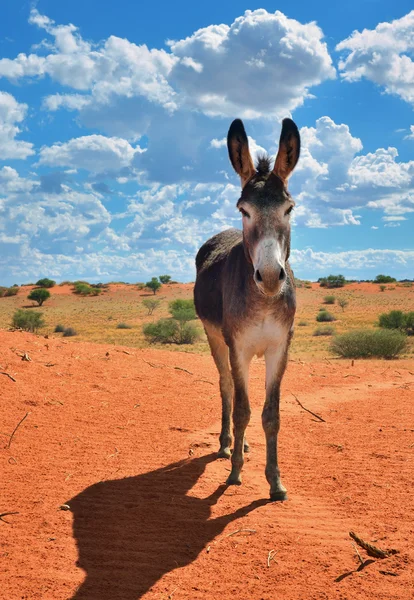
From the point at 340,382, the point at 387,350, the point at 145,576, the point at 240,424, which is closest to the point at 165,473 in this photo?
the point at 240,424

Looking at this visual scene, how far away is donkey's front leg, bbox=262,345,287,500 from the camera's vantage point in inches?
224

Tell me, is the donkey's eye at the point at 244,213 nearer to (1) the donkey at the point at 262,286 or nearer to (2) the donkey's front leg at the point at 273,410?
(1) the donkey at the point at 262,286

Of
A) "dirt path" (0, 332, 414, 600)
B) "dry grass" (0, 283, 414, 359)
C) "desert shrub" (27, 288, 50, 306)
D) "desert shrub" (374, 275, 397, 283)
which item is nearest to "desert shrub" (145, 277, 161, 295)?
"dry grass" (0, 283, 414, 359)

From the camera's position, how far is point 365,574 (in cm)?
419

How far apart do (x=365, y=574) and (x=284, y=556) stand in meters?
0.68

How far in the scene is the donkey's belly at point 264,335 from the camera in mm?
5613

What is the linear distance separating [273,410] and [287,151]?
2783mm

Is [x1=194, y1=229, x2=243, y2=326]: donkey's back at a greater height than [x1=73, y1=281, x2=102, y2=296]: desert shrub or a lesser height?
greater

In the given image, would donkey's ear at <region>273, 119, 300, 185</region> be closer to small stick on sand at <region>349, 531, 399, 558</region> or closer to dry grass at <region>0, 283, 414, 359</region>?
small stick on sand at <region>349, 531, 399, 558</region>

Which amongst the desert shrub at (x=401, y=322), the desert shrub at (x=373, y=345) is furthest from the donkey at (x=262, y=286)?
the desert shrub at (x=401, y=322)

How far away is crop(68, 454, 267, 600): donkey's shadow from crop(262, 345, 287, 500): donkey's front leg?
9.5 inches

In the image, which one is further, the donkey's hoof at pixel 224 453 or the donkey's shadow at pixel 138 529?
the donkey's hoof at pixel 224 453

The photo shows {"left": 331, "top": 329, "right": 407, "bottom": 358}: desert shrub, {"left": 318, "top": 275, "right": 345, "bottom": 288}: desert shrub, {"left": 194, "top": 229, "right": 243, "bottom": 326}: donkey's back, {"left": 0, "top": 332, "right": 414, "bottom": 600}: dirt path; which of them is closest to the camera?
{"left": 0, "top": 332, "right": 414, "bottom": 600}: dirt path

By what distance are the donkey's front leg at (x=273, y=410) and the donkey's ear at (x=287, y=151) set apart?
1859mm
